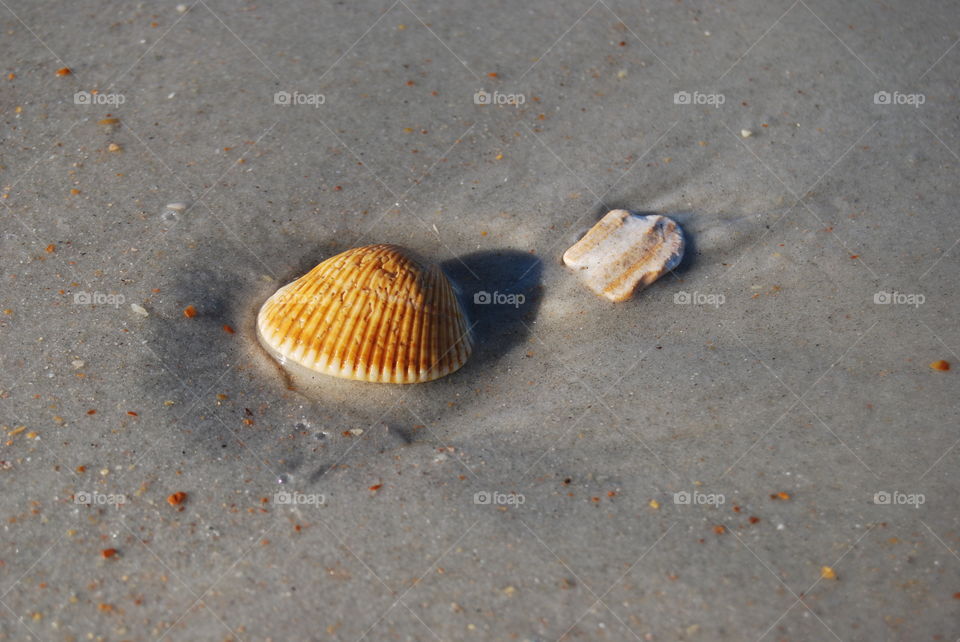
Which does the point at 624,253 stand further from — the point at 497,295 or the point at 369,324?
the point at 369,324

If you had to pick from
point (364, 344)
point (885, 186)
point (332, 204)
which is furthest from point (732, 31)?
point (364, 344)

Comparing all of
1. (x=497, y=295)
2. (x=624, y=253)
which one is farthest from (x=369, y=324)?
(x=624, y=253)

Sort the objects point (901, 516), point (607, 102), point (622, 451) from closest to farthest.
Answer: point (901, 516) < point (622, 451) < point (607, 102)

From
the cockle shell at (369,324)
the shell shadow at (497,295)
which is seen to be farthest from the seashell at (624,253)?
the cockle shell at (369,324)

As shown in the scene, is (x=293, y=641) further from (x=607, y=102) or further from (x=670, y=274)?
(x=607, y=102)

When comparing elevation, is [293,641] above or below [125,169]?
below

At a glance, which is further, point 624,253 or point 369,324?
point 624,253

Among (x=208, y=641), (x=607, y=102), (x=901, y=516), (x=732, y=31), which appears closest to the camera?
(x=208, y=641)
